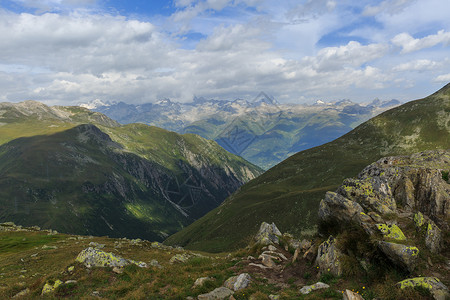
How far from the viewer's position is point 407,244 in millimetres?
19219

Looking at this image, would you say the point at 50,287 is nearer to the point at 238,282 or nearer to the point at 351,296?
the point at 238,282

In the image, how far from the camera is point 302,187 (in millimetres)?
151625

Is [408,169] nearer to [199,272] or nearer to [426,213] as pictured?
[426,213]

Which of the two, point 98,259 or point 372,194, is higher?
point 372,194

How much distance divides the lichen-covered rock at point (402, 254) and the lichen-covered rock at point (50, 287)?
2884 centimetres

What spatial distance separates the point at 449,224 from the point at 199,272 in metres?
24.6

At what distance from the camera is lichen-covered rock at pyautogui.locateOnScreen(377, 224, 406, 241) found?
798 inches

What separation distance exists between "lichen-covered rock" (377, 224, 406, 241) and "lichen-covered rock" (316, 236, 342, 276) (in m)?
4.06

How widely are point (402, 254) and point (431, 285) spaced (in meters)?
2.96

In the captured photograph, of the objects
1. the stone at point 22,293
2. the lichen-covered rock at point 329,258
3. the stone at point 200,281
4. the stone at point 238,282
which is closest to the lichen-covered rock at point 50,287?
the stone at point 22,293

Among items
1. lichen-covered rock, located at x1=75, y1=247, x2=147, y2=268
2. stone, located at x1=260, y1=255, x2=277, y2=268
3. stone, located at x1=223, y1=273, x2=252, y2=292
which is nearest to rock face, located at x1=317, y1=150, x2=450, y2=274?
stone, located at x1=260, y1=255, x2=277, y2=268

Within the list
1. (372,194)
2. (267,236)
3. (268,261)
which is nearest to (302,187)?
(267,236)

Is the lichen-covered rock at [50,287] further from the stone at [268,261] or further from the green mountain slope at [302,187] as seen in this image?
the green mountain slope at [302,187]

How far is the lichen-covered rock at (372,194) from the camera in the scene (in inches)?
1013
